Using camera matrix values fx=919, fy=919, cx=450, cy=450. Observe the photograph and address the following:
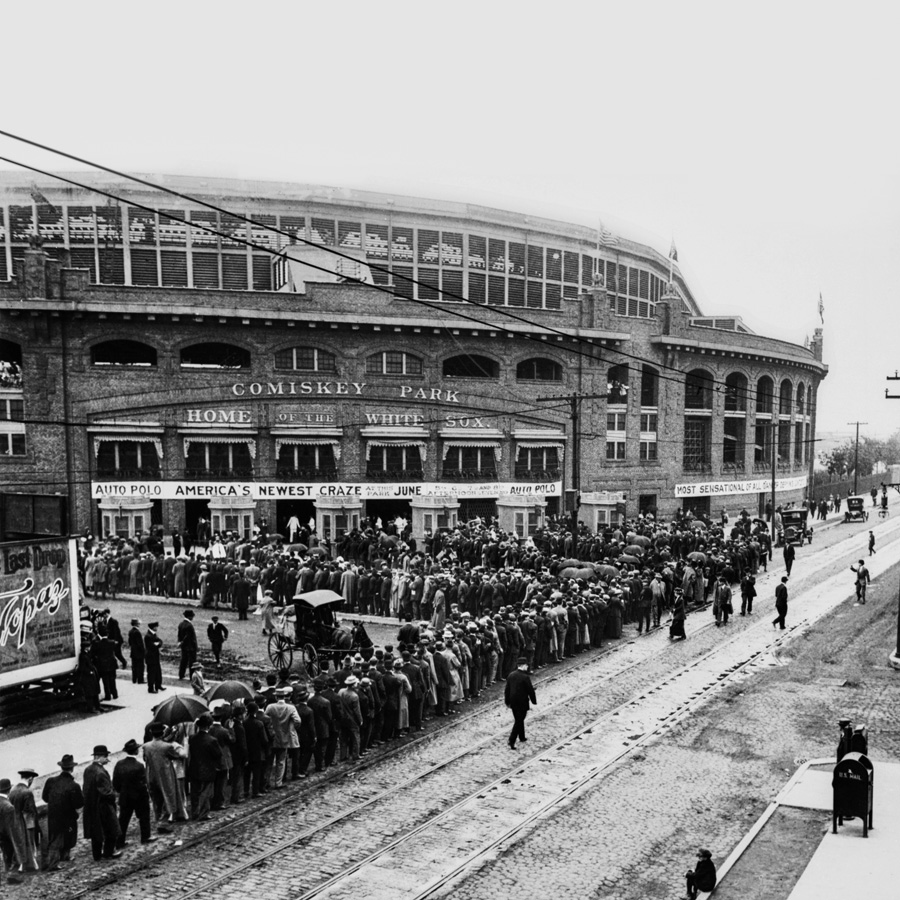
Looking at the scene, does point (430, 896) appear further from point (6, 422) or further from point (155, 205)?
point (155, 205)

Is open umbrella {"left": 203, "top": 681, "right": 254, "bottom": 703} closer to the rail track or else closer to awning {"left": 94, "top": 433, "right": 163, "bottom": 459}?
the rail track

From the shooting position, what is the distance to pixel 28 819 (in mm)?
11172

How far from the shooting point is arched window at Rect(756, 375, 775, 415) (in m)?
59.2

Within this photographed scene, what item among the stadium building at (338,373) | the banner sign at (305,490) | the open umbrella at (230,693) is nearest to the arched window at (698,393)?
the stadium building at (338,373)

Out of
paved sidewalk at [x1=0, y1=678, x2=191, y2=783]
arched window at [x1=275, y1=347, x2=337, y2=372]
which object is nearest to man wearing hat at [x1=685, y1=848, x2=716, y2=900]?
paved sidewalk at [x1=0, y1=678, x2=191, y2=783]

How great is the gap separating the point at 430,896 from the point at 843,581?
28.1 metres

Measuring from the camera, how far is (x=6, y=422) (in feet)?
128

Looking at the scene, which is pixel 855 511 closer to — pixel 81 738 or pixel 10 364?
pixel 10 364

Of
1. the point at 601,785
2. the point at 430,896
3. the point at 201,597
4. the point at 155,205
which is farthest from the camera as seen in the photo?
the point at 155,205

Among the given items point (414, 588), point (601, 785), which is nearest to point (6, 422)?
point (414, 588)

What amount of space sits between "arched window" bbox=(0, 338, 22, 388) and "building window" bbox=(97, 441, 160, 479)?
14.4 feet

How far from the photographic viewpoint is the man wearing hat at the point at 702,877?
1018 cm

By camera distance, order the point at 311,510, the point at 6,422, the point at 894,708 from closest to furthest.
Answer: the point at 894,708, the point at 6,422, the point at 311,510

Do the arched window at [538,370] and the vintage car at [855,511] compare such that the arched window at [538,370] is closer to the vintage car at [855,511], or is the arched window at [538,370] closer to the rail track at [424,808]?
the vintage car at [855,511]
